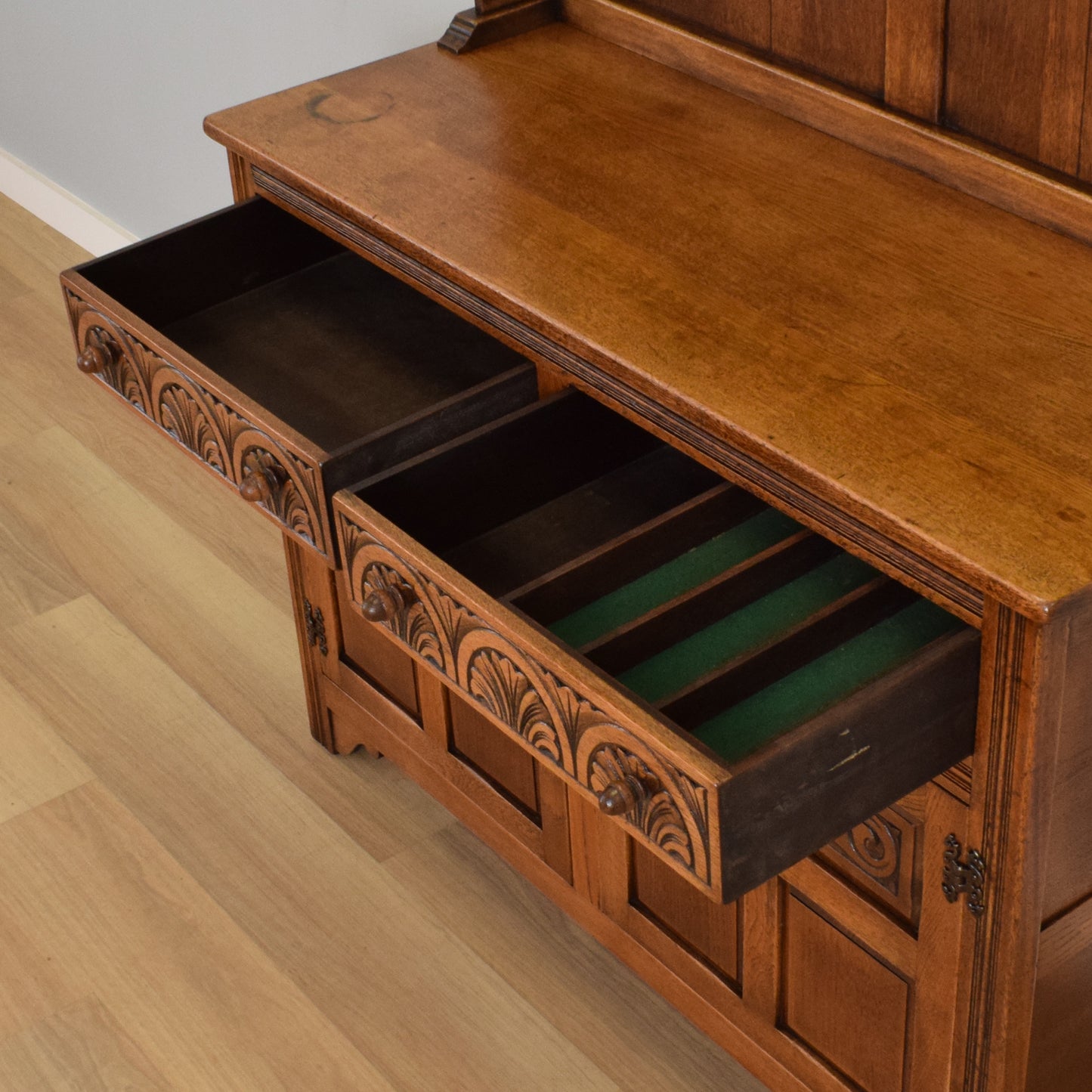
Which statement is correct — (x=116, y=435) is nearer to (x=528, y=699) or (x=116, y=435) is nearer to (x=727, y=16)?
(x=727, y=16)

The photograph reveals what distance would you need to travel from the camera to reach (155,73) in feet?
9.63

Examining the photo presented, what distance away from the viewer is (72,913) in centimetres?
202

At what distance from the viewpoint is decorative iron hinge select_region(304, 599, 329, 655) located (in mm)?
2082

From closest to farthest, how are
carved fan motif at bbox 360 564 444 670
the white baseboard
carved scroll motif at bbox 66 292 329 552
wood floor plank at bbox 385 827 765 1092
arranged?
carved fan motif at bbox 360 564 444 670
carved scroll motif at bbox 66 292 329 552
wood floor plank at bbox 385 827 765 1092
the white baseboard

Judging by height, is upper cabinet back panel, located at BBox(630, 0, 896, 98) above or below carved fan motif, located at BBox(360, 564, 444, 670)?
above

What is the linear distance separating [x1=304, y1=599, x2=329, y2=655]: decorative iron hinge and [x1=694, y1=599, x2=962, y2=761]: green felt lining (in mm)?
912

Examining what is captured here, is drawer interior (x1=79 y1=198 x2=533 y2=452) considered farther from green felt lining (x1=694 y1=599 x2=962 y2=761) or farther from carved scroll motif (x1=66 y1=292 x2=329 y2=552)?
green felt lining (x1=694 y1=599 x2=962 y2=761)

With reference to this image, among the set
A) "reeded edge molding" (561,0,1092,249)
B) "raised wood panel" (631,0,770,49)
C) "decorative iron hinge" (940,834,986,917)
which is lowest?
"decorative iron hinge" (940,834,986,917)

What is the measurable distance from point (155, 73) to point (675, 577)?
194 cm

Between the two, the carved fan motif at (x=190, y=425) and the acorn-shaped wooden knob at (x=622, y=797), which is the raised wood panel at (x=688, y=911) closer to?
the acorn-shaped wooden knob at (x=622, y=797)

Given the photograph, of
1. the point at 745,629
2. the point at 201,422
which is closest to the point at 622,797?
the point at 745,629

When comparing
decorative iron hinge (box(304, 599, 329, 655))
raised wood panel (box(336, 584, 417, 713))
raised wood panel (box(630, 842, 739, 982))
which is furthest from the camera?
decorative iron hinge (box(304, 599, 329, 655))

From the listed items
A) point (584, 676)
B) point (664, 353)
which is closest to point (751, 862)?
point (584, 676)

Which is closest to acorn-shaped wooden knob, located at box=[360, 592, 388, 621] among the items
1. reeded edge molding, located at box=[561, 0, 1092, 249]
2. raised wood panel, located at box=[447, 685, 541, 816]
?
raised wood panel, located at box=[447, 685, 541, 816]
